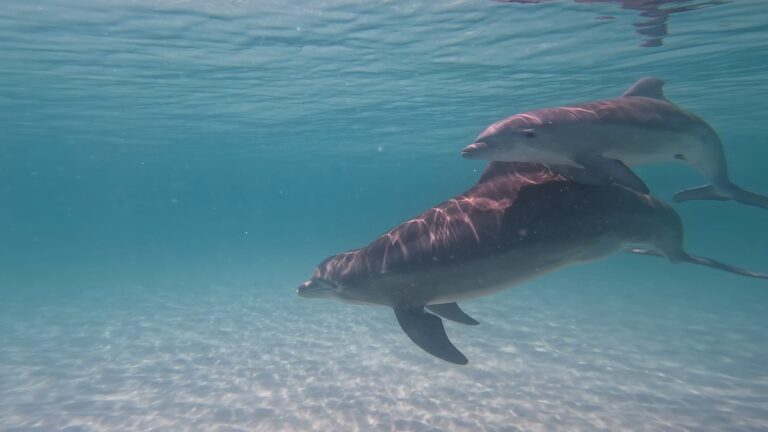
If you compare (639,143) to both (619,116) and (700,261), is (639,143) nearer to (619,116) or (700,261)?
(619,116)

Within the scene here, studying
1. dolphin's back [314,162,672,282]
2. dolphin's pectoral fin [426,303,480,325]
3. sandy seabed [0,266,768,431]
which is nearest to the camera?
dolphin's back [314,162,672,282]

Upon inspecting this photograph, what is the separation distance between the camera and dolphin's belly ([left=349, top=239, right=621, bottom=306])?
232 inches

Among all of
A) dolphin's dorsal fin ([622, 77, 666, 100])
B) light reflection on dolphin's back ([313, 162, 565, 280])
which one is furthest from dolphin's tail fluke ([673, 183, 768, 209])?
light reflection on dolphin's back ([313, 162, 565, 280])

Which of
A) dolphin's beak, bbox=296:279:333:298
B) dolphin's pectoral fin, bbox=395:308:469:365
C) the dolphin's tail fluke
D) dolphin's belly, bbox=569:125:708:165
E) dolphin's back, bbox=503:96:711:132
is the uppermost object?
dolphin's back, bbox=503:96:711:132

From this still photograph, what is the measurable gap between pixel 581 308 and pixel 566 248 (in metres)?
17.3

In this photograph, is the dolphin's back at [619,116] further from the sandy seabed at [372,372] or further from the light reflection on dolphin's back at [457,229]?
the sandy seabed at [372,372]

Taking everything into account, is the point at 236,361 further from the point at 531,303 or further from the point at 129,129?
the point at 129,129

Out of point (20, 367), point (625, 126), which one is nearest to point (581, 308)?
point (625, 126)

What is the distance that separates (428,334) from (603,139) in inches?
128

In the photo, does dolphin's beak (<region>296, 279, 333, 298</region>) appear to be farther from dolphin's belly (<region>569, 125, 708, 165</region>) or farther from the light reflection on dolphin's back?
dolphin's belly (<region>569, 125, 708, 165</region>)

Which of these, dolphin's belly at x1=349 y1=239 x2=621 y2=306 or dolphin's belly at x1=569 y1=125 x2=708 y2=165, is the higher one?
dolphin's belly at x1=569 y1=125 x2=708 y2=165

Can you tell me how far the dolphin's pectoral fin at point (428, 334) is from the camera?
5.73m

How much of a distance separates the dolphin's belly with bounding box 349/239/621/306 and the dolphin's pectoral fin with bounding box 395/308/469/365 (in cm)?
17

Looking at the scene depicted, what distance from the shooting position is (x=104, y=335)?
17.1 m
